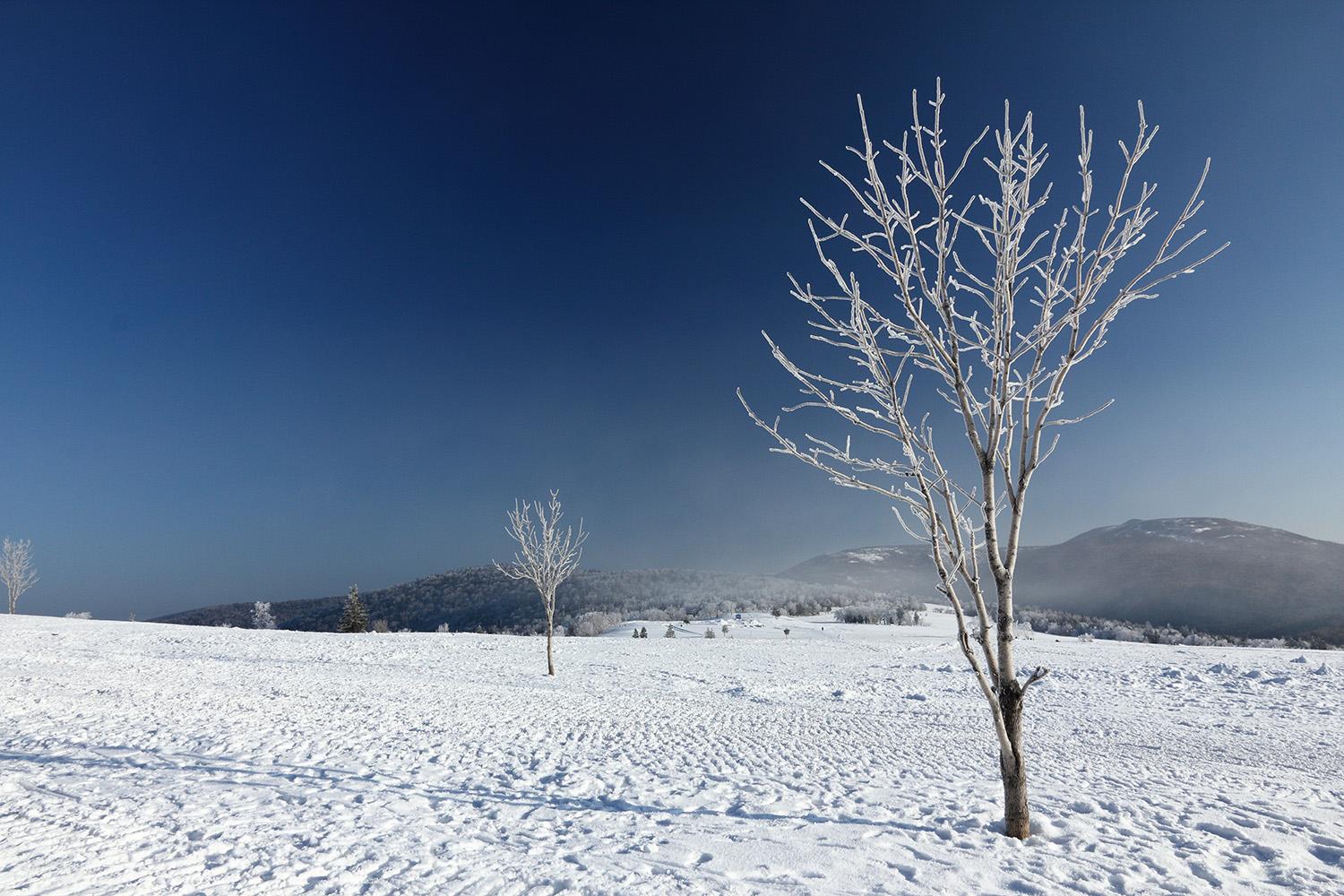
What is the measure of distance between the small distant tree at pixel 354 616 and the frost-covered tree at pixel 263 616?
56.3 feet

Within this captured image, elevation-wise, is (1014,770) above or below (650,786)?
above

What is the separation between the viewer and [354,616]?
118 feet

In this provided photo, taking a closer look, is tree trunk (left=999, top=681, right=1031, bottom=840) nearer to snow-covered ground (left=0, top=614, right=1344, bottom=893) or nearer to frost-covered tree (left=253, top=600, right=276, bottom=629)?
snow-covered ground (left=0, top=614, right=1344, bottom=893)

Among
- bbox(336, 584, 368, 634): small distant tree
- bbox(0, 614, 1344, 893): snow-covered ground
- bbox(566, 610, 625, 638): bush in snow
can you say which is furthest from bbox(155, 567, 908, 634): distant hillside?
bbox(0, 614, 1344, 893): snow-covered ground

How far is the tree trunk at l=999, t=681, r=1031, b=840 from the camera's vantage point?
4586 mm

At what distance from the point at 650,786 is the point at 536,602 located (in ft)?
178

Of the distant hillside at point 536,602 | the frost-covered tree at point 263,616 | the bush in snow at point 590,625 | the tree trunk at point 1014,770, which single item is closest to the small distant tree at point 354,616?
the distant hillside at point 536,602

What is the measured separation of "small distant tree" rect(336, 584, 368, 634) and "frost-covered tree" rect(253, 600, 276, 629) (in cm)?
1717

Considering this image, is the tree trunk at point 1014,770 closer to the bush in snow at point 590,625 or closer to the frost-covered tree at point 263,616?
the bush in snow at point 590,625

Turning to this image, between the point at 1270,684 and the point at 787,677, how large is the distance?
11.2 metres

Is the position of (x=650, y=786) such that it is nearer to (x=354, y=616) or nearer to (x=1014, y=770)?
(x=1014, y=770)

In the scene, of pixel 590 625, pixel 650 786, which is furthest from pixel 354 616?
pixel 650 786

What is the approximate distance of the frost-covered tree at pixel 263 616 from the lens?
48.7 meters

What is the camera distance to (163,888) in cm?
403
